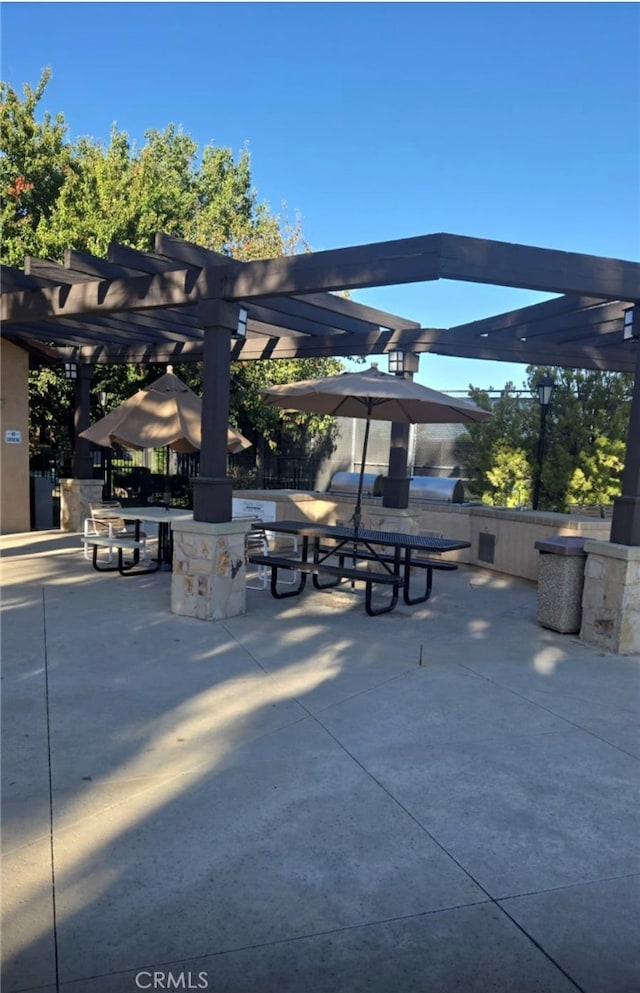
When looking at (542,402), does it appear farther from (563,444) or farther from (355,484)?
(355,484)

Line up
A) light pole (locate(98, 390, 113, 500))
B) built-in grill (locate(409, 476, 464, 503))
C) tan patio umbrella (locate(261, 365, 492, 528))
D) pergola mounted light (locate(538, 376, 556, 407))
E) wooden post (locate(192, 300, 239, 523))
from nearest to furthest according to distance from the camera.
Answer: wooden post (locate(192, 300, 239, 523))
tan patio umbrella (locate(261, 365, 492, 528))
pergola mounted light (locate(538, 376, 556, 407))
built-in grill (locate(409, 476, 464, 503))
light pole (locate(98, 390, 113, 500))

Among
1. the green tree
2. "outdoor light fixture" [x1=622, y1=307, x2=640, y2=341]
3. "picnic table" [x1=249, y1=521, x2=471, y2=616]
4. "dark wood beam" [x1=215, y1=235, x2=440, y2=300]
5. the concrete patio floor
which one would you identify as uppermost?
the green tree

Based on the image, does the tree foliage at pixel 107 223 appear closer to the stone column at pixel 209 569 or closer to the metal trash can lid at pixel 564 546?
the stone column at pixel 209 569

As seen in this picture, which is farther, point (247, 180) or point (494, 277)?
point (247, 180)

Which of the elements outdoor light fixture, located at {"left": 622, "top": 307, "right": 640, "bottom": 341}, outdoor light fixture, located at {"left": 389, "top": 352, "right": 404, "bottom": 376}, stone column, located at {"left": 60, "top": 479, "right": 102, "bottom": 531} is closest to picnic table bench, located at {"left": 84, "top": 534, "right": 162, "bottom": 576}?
stone column, located at {"left": 60, "top": 479, "right": 102, "bottom": 531}

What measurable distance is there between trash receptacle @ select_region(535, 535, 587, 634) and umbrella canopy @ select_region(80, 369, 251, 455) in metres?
4.11

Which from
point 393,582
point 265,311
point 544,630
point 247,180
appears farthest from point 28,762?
point 247,180

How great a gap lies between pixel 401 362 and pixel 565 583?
4160 millimetres

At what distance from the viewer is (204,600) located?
6.32 metres

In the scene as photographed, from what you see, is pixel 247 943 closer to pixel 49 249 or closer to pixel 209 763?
pixel 209 763

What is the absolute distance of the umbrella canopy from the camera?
26.8 feet

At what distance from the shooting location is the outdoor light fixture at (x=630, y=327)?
6027mm

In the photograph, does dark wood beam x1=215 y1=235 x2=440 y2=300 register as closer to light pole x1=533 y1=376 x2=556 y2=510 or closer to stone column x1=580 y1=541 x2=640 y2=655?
stone column x1=580 y1=541 x2=640 y2=655

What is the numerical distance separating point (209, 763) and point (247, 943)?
1375 millimetres
